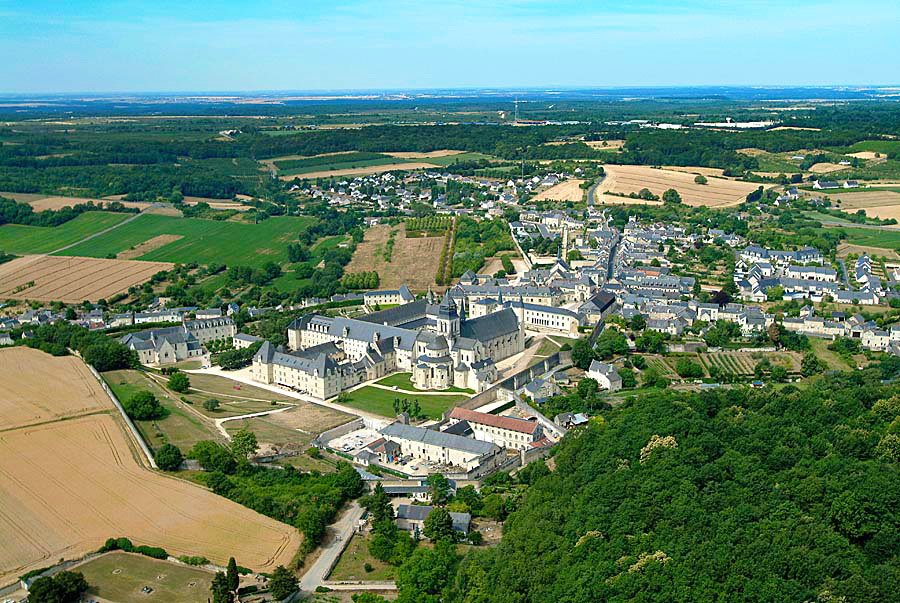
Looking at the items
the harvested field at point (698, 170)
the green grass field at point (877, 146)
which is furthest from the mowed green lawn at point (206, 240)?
the green grass field at point (877, 146)

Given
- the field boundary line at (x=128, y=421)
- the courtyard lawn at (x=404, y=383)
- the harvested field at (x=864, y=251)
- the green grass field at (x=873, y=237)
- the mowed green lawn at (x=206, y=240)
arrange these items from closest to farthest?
the field boundary line at (x=128, y=421) → the courtyard lawn at (x=404, y=383) → the harvested field at (x=864, y=251) → the green grass field at (x=873, y=237) → the mowed green lawn at (x=206, y=240)

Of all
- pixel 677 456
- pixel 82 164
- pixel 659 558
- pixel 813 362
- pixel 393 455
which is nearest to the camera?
pixel 659 558

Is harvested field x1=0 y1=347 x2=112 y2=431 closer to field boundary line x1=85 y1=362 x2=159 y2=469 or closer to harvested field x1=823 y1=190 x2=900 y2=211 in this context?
field boundary line x1=85 y1=362 x2=159 y2=469

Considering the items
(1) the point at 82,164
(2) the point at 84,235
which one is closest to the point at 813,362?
(2) the point at 84,235

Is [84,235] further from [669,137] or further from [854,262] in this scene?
[669,137]

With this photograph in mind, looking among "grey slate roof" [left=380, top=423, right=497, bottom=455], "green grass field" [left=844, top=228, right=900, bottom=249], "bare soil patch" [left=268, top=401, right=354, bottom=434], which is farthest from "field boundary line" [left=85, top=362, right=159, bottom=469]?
"green grass field" [left=844, top=228, right=900, bottom=249]

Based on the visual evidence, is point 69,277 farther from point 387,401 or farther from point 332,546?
point 332,546

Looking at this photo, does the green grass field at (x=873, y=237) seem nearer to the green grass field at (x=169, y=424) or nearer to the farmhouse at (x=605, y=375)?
the farmhouse at (x=605, y=375)
